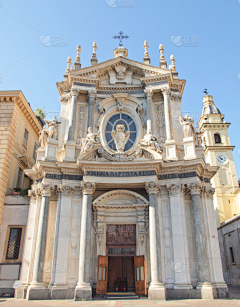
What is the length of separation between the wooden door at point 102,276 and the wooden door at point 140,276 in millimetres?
1782

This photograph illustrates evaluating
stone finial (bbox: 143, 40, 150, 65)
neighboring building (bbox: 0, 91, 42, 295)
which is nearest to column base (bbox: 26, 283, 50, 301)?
neighboring building (bbox: 0, 91, 42, 295)

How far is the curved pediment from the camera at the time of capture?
57.9 ft

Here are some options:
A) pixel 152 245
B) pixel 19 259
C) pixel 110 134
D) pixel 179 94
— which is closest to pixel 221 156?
pixel 179 94

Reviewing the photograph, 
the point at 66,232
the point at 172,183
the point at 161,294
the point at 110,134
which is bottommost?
the point at 161,294

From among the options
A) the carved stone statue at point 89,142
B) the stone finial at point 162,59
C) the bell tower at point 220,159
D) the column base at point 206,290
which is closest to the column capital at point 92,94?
the carved stone statue at point 89,142

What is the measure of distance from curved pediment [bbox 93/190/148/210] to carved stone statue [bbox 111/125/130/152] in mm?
3030

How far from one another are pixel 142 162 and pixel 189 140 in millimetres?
3609

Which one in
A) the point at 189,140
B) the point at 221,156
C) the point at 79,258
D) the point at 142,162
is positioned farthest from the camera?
the point at 221,156

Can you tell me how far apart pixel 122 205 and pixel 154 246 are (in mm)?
3315

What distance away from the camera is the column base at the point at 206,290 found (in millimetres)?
14815

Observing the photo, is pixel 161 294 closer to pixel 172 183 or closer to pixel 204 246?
pixel 204 246

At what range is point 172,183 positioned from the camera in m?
17.4

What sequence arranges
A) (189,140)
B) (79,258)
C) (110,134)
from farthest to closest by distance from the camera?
(110,134), (189,140), (79,258)

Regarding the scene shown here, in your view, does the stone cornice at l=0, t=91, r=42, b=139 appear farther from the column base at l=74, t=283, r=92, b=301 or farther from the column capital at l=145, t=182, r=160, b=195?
the column base at l=74, t=283, r=92, b=301
